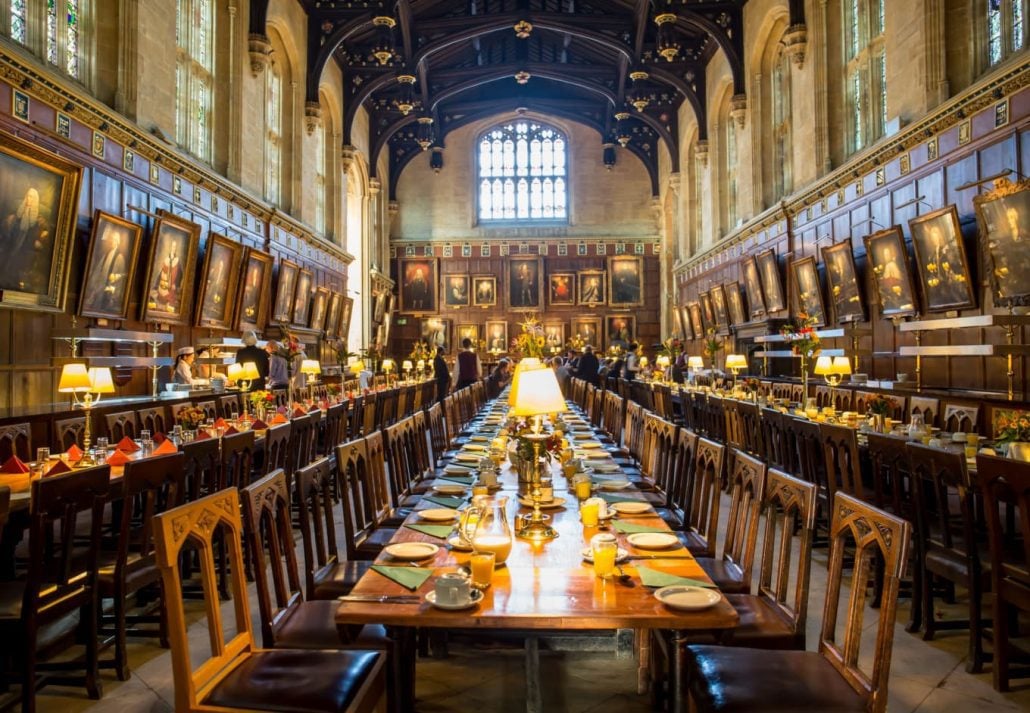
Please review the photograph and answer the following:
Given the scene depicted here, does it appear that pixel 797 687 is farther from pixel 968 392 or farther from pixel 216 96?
pixel 216 96

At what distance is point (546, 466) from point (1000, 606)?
2.09m

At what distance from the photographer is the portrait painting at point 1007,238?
630 cm

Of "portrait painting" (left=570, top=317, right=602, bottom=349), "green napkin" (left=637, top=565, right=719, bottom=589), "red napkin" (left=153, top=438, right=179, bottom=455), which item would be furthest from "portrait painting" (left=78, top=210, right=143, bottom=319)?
"portrait painting" (left=570, top=317, right=602, bottom=349)

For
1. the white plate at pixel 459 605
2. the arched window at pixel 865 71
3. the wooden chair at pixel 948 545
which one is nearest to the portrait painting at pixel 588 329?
the arched window at pixel 865 71

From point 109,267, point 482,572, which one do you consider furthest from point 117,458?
point 109,267

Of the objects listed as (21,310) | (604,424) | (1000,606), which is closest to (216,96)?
(21,310)

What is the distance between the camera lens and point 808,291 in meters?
11.4

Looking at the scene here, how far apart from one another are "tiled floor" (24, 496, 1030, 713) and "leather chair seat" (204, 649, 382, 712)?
3.07 feet

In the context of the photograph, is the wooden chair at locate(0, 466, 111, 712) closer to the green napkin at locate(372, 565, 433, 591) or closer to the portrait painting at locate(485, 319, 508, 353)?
the green napkin at locate(372, 565, 433, 591)

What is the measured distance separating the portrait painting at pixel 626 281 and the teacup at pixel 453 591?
22283 mm

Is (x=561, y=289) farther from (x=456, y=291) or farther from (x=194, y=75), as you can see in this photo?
(x=194, y=75)

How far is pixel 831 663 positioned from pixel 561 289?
22107 mm

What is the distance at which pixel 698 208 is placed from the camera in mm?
19797

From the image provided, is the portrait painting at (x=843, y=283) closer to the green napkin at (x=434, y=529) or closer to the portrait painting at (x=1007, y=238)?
the portrait painting at (x=1007, y=238)
